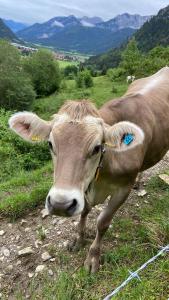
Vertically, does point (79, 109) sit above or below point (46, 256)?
above

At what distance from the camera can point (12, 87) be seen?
48688mm

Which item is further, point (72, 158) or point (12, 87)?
Answer: point (12, 87)

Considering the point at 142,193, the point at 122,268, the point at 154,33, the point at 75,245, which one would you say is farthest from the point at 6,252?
the point at 154,33

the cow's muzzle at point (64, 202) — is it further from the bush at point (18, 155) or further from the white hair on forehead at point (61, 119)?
the bush at point (18, 155)

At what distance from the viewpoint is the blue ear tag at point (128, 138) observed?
4.29m

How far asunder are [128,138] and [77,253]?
2.25 meters

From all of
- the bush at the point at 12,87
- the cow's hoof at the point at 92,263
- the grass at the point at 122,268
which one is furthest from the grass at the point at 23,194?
the bush at the point at 12,87

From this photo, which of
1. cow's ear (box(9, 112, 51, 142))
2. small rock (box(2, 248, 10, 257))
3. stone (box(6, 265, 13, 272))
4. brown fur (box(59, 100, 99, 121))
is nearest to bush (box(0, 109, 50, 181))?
small rock (box(2, 248, 10, 257))

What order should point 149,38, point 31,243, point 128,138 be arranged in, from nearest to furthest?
point 128,138 → point 31,243 → point 149,38

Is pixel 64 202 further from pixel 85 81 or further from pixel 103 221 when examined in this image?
pixel 85 81

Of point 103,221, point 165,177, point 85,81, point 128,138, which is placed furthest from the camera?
point 85,81

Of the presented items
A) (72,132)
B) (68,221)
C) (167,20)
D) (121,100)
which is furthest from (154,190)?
(167,20)

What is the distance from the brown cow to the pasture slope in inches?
12.9

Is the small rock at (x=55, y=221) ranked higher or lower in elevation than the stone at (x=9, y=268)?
higher
